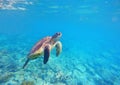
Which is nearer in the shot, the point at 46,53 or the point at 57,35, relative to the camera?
the point at 46,53

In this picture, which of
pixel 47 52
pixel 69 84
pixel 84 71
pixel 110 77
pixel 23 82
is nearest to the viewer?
pixel 47 52

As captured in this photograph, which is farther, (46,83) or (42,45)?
(46,83)

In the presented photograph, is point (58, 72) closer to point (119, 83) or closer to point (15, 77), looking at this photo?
point (15, 77)

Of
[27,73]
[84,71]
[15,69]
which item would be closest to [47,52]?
[27,73]

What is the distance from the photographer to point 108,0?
2944 centimetres

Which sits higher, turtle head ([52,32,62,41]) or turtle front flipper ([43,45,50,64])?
turtle head ([52,32,62,41])

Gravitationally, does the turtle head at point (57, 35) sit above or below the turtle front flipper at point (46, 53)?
above

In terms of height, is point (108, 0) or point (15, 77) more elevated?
point (108, 0)

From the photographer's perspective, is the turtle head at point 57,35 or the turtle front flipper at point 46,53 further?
the turtle head at point 57,35

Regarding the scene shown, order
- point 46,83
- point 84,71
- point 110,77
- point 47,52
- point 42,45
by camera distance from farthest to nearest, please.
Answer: point 110,77, point 84,71, point 46,83, point 42,45, point 47,52

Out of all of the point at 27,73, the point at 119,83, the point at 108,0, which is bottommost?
the point at 119,83

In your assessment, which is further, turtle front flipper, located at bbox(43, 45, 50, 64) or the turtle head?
the turtle head

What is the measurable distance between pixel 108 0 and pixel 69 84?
20981 mm

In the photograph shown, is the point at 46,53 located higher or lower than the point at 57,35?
lower
